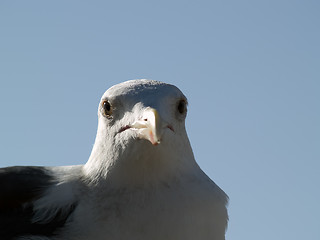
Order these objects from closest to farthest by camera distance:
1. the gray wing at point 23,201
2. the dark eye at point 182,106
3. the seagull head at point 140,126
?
the seagull head at point 140,126 → the gray wing at point 23,201 → the dark eye at point 182,106

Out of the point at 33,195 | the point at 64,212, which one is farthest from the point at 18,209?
the point at 64,212

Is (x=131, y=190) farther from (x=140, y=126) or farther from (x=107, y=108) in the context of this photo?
(x=107, y=108)

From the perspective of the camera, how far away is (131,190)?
3.98 m

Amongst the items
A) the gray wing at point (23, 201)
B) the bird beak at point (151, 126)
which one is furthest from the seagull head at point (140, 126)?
the gray wing at point (23, 201)

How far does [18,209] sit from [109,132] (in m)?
1.06

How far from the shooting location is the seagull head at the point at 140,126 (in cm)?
385

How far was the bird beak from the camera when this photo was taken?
3609 millimetres

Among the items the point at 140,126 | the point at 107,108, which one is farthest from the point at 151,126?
the point at 107,108

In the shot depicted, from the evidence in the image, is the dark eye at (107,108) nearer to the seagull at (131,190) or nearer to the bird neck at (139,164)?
the seagull at (131,190)

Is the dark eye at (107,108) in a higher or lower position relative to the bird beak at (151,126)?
higher

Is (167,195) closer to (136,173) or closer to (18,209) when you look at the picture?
(136,173)

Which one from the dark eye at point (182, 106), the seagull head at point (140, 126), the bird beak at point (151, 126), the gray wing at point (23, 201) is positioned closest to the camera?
the bird beak at point (151, 126)

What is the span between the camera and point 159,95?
4.07 m

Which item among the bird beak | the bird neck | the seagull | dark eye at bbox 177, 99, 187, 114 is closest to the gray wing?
the seagull
